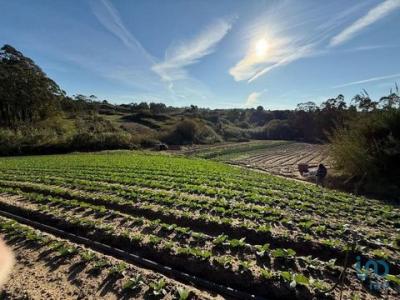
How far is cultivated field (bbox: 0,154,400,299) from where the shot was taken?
535cm

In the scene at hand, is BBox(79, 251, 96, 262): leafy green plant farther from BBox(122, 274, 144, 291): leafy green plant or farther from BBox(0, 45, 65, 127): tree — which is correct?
BBox(0, 45, 65, 127): tree

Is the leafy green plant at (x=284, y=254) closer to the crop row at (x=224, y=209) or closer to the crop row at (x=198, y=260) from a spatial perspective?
the crop row at (x=198, y=260)

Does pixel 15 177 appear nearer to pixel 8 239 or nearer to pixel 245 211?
pixel 8 239

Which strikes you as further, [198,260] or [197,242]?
[197,242]

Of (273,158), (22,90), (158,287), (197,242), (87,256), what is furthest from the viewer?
(22,90)

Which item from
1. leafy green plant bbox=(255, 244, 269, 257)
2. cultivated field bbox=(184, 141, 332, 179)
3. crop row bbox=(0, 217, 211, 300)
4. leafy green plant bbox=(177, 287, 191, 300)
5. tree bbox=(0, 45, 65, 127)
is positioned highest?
tree bbox=(0, 45, 65, 127)

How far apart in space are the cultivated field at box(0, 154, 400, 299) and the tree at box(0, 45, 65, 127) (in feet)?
117

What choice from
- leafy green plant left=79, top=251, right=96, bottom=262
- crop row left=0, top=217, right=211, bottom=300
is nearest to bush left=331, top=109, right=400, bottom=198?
crop row left=0, top=217, right=211, bottom=300

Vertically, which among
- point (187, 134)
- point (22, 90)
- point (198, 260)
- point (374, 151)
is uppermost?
point (22, 90)

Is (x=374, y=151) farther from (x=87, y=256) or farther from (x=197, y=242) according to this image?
(x=87, y=256)

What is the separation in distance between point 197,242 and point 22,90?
44859 millimetres

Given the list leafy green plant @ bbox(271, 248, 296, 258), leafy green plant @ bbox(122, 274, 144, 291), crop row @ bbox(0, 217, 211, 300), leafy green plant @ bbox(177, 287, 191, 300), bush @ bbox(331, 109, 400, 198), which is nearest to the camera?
leafy green plant @ bbox(177, 287, 191, 300)

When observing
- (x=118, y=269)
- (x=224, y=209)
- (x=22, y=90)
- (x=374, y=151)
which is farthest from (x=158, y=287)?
(x=22, y=90)

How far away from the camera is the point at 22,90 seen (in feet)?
134
